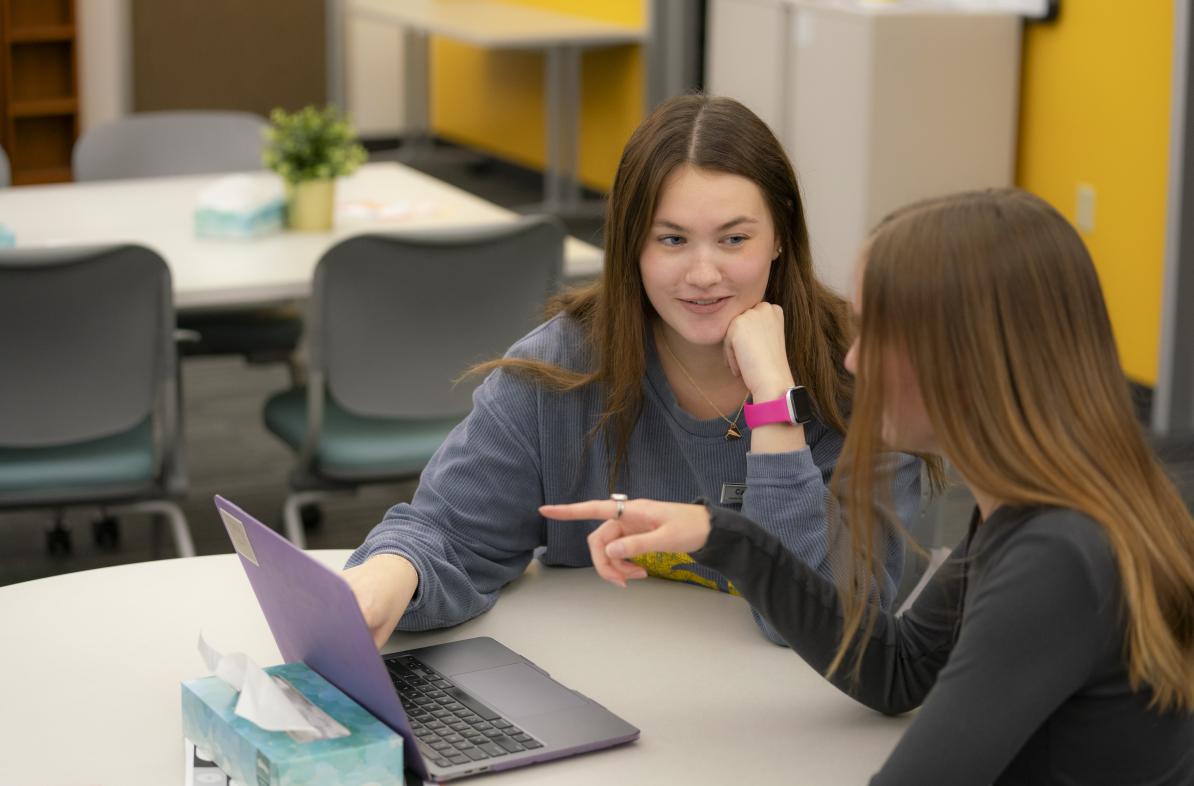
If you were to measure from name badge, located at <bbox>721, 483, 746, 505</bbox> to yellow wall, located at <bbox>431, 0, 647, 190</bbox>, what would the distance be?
16.1ft

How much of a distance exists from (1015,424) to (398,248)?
1.91 meters

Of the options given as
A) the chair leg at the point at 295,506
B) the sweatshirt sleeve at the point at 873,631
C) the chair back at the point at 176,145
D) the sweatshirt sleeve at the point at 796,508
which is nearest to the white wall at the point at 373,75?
the chair back at the point at 176,145

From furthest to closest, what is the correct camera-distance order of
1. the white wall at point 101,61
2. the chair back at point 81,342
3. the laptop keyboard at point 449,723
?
the white wall at point 101,61 < the chair back at point 81,342 < the laptop keyboard at point 449,723

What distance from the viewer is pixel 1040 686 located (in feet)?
3.73

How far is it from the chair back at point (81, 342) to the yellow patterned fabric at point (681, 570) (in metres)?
1.38

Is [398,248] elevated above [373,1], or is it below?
below

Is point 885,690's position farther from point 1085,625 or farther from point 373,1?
point 373,1

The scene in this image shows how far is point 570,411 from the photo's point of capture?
70.4 inches

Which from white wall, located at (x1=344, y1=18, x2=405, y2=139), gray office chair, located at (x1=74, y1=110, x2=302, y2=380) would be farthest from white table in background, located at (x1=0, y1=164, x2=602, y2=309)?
white wall, located at (x1=344, y1=18, x2=405, y2=139)

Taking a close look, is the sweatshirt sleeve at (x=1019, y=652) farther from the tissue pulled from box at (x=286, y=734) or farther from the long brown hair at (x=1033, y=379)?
the tissue pulled from box at (x=286, y=734)

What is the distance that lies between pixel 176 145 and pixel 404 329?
5.35 feet

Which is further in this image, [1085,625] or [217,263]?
[217,263]

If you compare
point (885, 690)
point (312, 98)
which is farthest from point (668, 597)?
point (312, 98)

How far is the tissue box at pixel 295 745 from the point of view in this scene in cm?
122
